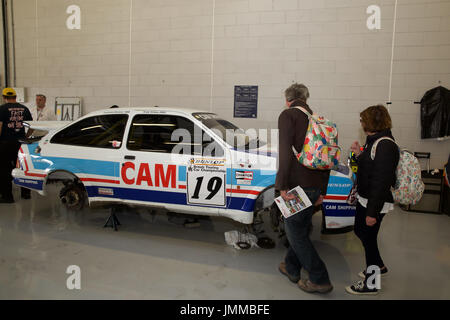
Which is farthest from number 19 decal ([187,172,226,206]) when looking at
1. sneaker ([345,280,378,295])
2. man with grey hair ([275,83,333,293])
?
sneaker ([345,280,378,295])

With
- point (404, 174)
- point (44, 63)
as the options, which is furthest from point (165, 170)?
point (44, 63)

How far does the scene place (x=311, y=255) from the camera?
9.59 feet

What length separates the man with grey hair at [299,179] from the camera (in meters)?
2.74

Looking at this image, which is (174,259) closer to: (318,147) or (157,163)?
(157,163)

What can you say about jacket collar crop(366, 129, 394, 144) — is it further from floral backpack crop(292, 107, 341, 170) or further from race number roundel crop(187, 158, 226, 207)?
race number roundel crop(187, 158, 226, 207)

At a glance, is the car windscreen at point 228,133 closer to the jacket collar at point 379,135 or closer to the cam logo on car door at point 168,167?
the cam logo on car door at point 168,167

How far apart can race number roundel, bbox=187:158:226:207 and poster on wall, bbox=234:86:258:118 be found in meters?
3.42

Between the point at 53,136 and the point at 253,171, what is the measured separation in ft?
9.42

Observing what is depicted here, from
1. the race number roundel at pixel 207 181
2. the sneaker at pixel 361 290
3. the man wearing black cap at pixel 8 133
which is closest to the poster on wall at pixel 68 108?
the man wearing black cap at pixel 8 133

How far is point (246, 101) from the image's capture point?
7.10 meters

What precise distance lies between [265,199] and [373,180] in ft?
4.53

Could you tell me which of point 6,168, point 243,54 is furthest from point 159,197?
point 243,54

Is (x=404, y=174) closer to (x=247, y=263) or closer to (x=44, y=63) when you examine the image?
(x=247, y=263)

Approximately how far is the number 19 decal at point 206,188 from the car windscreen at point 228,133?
1.44 feet
